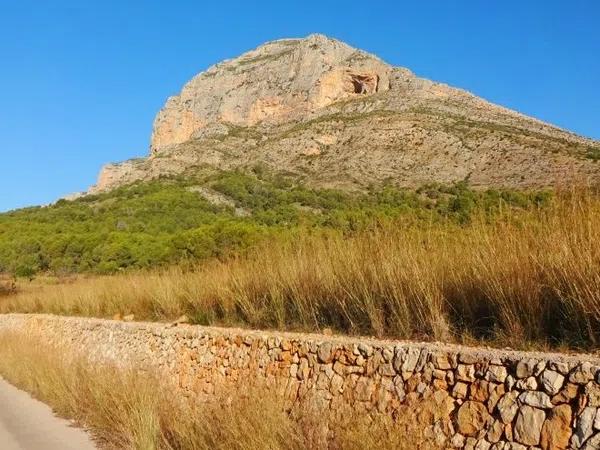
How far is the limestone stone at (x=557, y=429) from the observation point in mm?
3365

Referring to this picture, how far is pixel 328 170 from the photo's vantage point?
55.2m

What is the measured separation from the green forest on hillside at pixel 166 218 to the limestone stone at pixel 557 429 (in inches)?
669

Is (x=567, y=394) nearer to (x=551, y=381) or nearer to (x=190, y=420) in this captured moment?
(x=551, y=381)

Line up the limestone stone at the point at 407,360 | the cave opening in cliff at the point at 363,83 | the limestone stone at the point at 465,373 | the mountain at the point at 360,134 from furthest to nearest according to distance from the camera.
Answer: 1. the cave opening in cliff at the point at 363,83
2. the mountain at the point at 360,134
3. the limestone stone at the point at 407,360
4. the limestone stone at the point at 465,373

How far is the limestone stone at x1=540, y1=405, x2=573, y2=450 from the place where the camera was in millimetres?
3365

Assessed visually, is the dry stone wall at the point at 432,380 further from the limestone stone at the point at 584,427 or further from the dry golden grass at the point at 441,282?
the dry golden grass at the point at 441,282

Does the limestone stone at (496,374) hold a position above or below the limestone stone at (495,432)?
above

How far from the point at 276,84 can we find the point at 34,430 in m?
102

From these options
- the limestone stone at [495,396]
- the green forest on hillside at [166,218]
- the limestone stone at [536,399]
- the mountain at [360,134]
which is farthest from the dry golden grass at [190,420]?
the mountain at [360,134]

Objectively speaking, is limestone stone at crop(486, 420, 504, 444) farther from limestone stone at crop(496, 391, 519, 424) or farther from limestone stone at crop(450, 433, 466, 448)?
limestone stone at crop(450, 433, 466, 448)

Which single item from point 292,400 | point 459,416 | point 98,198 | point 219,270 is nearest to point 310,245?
point 219,270

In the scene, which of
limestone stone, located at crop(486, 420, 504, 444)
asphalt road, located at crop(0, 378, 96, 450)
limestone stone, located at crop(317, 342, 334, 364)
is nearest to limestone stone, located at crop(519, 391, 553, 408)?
limestone stone, located at crop(486, 420, 504, 444)

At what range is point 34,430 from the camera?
795cm

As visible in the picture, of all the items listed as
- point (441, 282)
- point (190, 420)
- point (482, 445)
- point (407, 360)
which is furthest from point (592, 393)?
point (190, 420)
